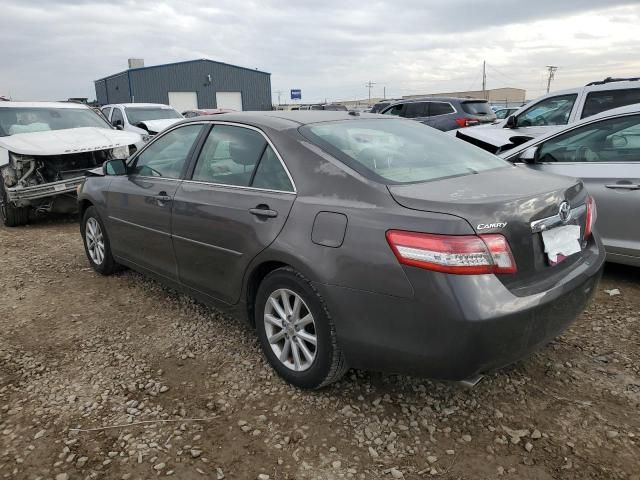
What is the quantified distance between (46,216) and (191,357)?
6175 millimetres

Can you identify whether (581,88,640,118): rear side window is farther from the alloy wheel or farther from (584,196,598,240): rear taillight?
the alloy wheel

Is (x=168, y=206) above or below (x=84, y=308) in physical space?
above

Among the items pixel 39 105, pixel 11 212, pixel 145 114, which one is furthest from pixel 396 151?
pixel 145 114

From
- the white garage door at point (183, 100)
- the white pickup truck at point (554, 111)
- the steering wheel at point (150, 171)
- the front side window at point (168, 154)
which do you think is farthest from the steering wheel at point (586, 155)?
the white garage door at point (183, 100)

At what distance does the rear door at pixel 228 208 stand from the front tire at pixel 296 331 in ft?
0.76

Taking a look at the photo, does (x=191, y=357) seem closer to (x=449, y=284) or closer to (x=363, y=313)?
(x=363, y=313)

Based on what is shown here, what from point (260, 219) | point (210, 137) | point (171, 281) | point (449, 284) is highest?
point (210, 137)

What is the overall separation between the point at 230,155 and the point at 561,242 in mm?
2027

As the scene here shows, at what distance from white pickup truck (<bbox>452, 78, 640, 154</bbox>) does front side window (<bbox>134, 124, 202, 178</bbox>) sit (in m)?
3.43

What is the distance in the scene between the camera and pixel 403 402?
9.04ft

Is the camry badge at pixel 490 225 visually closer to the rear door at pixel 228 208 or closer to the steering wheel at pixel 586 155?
the rear door at pixel 228 208

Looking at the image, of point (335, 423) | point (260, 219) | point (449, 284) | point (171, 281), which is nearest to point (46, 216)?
point (171, 281)

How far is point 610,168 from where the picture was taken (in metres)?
4.23

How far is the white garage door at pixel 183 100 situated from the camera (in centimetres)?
4012
